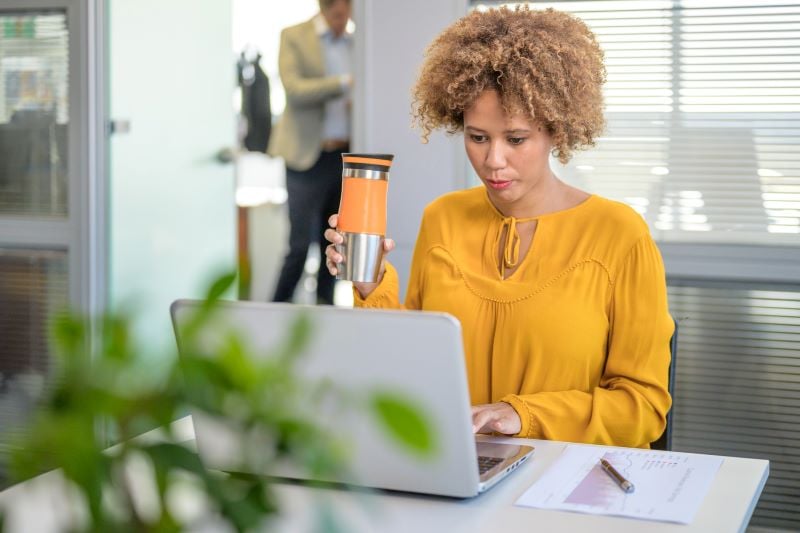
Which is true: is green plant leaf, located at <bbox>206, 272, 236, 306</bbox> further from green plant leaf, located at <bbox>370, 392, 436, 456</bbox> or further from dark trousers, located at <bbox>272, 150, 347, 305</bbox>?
dark trousers, located at <bbox>272, 150, 347, 305</bbox>

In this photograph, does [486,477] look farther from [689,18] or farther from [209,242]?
[209,242]

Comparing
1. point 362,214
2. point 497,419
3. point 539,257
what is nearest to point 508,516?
point 497,419

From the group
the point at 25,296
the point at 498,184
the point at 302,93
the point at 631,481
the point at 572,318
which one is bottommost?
the point at 25,296

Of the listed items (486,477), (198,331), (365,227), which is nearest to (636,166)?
(365,227)

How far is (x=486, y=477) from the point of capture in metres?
1.27

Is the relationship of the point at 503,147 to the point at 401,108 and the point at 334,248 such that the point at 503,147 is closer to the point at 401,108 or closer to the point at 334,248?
the point at 334,248

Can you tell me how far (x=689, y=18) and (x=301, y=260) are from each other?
2.12 meters

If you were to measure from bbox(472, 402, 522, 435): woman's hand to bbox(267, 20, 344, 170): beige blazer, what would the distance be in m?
2.63

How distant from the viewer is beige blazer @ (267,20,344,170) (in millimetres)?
4129

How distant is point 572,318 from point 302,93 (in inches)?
99.6

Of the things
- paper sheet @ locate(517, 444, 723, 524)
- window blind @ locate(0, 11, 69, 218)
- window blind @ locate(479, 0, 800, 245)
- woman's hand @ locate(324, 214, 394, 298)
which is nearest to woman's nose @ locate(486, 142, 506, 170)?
woman's hand @ locate(324, 214, 394, 298)

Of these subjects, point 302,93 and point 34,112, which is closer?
point 34,112

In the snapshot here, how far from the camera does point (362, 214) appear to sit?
5.32 ft

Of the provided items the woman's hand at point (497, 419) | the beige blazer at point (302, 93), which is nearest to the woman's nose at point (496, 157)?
the woman's hand at point (497, 419)
